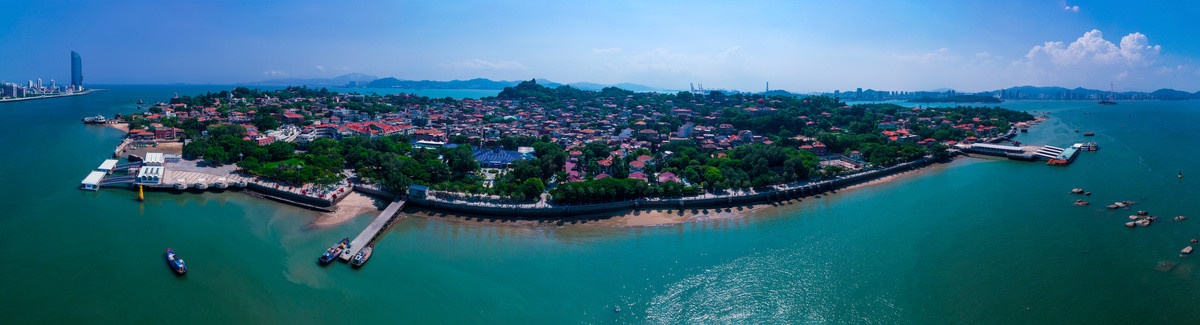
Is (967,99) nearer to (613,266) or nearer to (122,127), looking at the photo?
(613,266)

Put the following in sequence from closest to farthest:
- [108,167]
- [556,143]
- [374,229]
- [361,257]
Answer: [361,257]
[374,229]
[108,167]
[556,143]

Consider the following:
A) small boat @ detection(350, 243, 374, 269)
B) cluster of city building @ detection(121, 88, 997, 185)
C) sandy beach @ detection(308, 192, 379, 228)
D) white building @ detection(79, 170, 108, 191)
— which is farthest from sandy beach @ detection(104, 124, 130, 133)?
small boat @ detection(350, 243, 374, 269)

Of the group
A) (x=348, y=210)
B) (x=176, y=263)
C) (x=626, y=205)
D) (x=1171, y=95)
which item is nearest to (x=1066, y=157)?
(x=626, y=205)

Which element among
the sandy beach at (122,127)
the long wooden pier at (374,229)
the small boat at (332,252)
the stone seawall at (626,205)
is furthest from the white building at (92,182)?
the sandy beach at (122,127)

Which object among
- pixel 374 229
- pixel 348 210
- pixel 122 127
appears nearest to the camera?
pixel 374 229

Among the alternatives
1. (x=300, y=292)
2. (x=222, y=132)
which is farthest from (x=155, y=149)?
(x=300, y=292)

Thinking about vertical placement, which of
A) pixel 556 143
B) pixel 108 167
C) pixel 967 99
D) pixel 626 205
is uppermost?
pixel 967 99

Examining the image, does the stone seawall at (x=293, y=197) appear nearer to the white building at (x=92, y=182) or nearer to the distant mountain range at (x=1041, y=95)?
the white building at (x=92, y=182)
